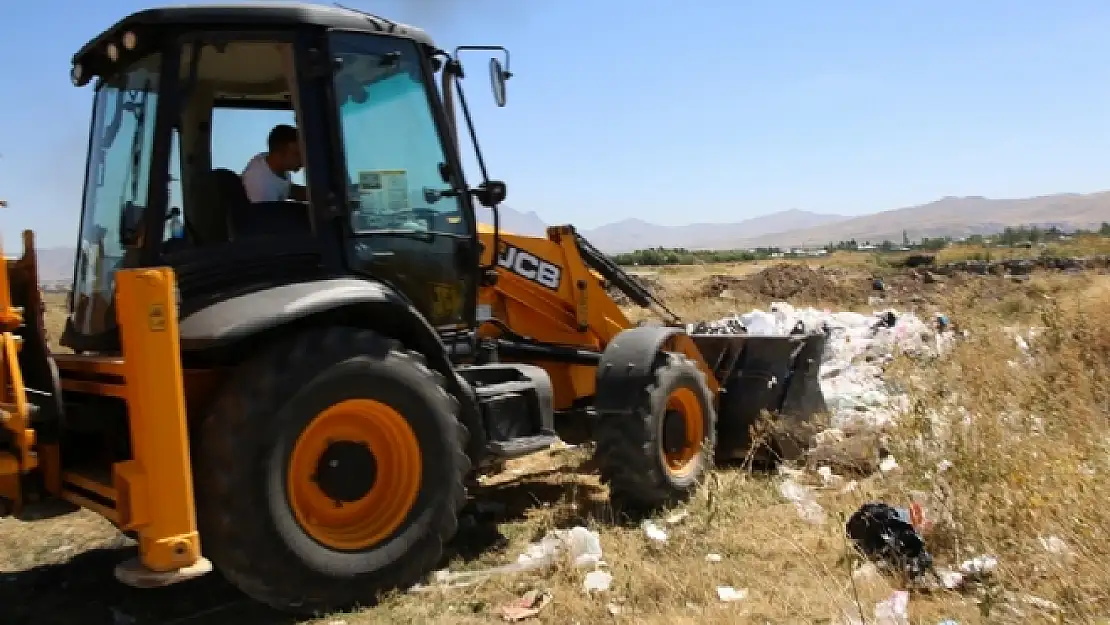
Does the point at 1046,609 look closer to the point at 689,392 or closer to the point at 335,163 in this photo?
the point at 689,392

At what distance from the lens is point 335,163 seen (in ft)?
15.3

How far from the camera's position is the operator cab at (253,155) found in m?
4.34

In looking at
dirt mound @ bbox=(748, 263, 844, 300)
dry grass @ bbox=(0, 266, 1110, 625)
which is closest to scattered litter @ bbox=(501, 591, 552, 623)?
dry grass @ bbox=(0, 266, 1110, 625)

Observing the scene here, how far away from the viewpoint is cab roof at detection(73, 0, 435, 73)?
4.22 m

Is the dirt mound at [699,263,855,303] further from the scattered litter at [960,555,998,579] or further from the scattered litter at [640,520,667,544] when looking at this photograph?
the scattered litter at [960,555,998,579]

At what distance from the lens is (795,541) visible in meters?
4.90

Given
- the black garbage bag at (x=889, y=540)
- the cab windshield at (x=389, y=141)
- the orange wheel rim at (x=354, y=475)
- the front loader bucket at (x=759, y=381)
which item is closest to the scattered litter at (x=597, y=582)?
the orange wheel rim at (x=354, y=475)

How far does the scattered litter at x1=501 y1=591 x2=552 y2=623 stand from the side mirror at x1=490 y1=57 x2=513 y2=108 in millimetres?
2508

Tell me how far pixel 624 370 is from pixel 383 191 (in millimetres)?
1831

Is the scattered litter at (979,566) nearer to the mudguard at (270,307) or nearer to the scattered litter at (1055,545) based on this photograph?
the scattered litter at (1055,545)

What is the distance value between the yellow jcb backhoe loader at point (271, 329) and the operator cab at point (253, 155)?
0.04 feet

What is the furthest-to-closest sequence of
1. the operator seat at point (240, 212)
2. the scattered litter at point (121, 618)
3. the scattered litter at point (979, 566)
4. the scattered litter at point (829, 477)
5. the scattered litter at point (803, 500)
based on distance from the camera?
1. the scattered litter at point (829, 477)
2. the scattered litter at point (803, 500)
3. the operator seat at point (240, 212)
4. the scattered litter at point (121, 618)
5. the scattered litter at point (979, 566)

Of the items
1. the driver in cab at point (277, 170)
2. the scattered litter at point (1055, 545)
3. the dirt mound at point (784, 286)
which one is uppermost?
the driver in cab at point (277, 170)

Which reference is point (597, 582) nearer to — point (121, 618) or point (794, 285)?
point (121, 618)
